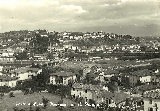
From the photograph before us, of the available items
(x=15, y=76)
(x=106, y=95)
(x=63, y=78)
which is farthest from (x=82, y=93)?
(x=15, y=76)

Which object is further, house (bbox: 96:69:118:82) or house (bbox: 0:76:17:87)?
A: house (bbox: 96:69:118:82)

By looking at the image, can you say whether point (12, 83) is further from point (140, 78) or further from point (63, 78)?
point (140, 78)

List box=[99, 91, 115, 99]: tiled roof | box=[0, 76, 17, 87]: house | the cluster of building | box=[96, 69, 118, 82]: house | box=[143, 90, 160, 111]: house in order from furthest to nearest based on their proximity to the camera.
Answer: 1. box=[96, 69, 118, 82]: house
2. the cluster of building
3. box=[0, 76, 17, 87]: house
4. box=[99, 91, 115, 99]: tiled roof
5. box=[143, 90, 160, 111]: house

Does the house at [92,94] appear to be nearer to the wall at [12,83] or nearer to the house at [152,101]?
the house at [152,101]

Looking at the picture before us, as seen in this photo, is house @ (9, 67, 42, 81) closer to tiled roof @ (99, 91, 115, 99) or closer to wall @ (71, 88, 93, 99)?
wall @ (71, 88, 93, 99)

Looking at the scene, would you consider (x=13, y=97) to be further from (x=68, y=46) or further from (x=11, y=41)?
(x=11, y=41)

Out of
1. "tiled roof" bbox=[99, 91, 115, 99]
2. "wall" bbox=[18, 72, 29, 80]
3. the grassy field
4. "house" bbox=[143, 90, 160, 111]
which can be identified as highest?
"house" bbox=[143, 90, 160, 111]

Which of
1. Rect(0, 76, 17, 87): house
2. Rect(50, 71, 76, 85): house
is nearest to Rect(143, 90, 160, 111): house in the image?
Rect(50, 71, 76, 85): house

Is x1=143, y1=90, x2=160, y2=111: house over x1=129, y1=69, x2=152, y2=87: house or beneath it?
over

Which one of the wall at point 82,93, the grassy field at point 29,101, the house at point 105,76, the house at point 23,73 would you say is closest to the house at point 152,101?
the grassy field at point 29,101
